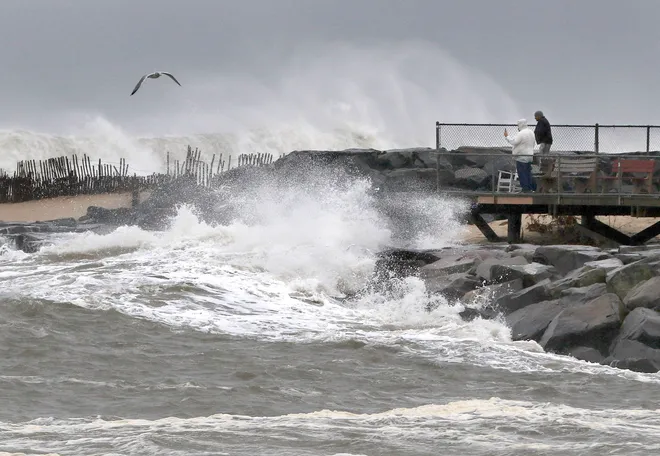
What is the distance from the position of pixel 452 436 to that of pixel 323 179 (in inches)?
746

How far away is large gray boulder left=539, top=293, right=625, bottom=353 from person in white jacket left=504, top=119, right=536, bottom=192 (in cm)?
750

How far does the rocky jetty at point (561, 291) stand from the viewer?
12734 millimetres

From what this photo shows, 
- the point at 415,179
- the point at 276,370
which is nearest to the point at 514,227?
the point at 415,179

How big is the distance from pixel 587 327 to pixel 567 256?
396 cm

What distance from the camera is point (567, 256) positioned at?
16875 mm

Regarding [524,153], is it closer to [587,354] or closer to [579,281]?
[579,281]

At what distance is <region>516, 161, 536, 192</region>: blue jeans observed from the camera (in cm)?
2117

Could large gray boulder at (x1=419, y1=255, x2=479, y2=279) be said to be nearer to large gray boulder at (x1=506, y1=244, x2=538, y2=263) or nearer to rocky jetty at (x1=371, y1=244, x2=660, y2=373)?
rocky jetty at (x1=371, y1=244, x2=660, y2=373)

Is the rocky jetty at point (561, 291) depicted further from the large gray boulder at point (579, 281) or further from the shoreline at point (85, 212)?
the shoreline at point (85, 212)

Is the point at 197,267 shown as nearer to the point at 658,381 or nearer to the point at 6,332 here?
the point at 6,332

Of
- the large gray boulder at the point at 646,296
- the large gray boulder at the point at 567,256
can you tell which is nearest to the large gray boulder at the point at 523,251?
the large gray boulder at the point at 567,256

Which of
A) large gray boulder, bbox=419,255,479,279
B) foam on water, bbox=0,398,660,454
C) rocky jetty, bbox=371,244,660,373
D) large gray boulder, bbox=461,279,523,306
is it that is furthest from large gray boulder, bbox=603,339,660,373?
large gray boulder, bbox=419,255,479,279

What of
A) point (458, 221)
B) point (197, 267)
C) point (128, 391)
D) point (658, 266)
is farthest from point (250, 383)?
point (458, 221)

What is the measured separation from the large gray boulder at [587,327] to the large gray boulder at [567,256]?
3177mm
